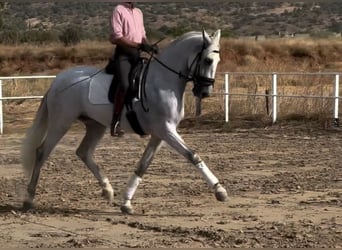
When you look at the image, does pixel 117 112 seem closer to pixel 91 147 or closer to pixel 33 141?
pixel 91 147

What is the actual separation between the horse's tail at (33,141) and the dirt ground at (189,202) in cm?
42

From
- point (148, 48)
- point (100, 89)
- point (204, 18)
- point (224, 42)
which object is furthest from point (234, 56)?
point (148, 48)

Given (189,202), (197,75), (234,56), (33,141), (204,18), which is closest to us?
(197,75)

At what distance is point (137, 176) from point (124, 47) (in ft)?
4.35

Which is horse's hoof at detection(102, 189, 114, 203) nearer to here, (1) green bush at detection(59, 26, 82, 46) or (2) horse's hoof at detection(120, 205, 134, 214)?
(2) horse's hoof at detection(120, 205, 134, 214)

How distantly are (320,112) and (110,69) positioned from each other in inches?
363

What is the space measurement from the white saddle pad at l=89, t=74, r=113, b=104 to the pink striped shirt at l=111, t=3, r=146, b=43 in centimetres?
53

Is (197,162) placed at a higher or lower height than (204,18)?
higher

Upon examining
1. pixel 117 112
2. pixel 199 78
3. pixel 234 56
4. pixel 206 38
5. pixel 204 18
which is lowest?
pixel 204 18

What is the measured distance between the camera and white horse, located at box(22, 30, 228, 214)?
23.5ft

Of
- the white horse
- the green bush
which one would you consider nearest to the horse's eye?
the white horse

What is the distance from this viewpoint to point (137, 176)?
300 inches

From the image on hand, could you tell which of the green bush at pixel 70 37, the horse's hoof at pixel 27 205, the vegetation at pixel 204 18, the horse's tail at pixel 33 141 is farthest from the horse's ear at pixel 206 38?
the vegetation at pixel 204 18

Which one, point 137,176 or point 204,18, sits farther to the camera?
point 204,18
